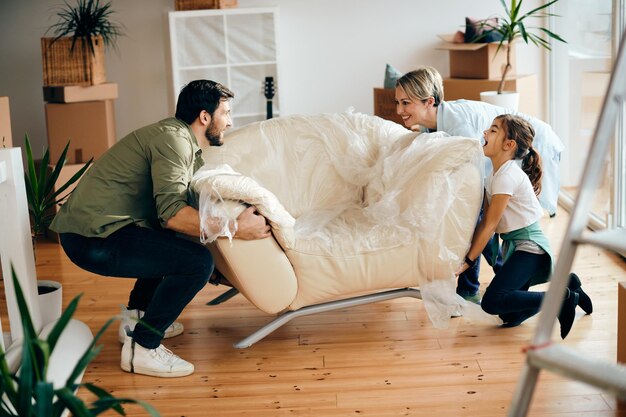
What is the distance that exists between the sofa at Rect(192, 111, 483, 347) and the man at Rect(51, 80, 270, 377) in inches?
2.9

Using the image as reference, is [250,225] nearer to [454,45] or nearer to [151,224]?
[151,224]

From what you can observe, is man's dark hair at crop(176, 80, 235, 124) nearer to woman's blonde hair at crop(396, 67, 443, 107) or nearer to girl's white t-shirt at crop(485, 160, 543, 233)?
woman's blonde hair at crop(396, 67, 443, 107)

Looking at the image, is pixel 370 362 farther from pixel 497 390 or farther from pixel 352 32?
pixel 352 32

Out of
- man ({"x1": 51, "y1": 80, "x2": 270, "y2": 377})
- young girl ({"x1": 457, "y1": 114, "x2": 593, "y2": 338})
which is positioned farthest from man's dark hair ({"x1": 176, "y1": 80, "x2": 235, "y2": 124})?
young girl ({"x1": 457, "y1": 114, "x2": 593, "y2": 338})

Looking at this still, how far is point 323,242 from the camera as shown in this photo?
3.34 m

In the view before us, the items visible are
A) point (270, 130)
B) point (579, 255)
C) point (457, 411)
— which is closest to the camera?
point (457, 411)

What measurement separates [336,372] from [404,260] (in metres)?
0.52

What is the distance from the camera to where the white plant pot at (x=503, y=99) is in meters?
4.72

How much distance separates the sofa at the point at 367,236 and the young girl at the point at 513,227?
0.07 m

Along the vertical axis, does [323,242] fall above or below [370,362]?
above

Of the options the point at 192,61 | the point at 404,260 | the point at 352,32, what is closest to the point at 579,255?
the point at 404,260

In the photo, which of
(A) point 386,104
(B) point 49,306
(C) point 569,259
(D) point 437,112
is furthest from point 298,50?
(C) point 569,259

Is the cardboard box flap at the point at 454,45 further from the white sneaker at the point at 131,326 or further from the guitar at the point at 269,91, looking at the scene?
the white sneaker at the point at 131,326

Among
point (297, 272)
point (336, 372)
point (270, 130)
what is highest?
point (270, 130)
